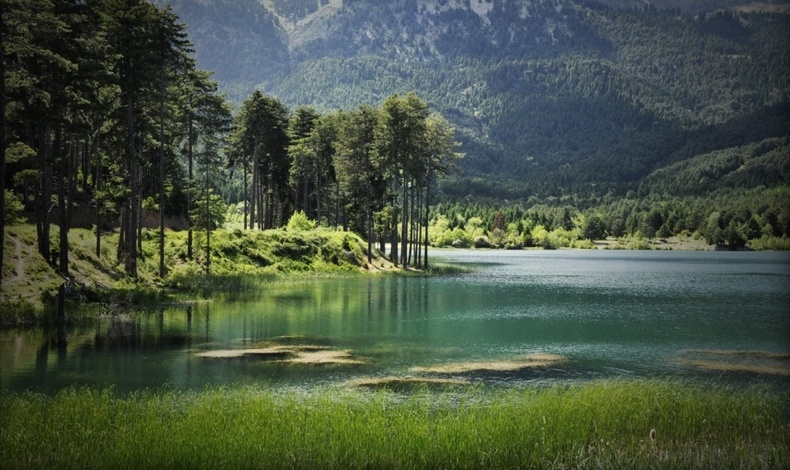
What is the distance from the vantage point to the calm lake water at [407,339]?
83.4 ft

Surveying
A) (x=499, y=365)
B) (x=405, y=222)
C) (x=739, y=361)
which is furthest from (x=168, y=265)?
(x=739, y=361)

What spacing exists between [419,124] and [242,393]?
63.8m

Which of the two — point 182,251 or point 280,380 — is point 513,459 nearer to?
point 280,380

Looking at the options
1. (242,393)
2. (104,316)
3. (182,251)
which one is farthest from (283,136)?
(242,393)

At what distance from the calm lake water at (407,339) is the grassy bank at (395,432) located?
17.3 ft

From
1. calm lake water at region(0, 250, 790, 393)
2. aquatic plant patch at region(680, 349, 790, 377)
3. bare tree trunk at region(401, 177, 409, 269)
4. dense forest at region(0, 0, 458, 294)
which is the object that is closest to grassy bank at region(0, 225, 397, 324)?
dense forest at region(0, 0, 458, 294)

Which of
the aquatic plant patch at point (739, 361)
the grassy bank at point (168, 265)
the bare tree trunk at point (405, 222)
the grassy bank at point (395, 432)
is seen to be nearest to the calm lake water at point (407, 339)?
the aquatic plant patch at point (739, 361)

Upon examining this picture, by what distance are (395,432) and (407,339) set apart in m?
20.0

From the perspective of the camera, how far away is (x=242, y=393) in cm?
1969

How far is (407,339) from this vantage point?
1391 inches

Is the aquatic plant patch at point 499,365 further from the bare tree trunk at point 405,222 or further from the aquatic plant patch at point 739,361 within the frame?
the bare tree trunk at point 405,222

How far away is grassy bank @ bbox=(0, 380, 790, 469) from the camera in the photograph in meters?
14.2

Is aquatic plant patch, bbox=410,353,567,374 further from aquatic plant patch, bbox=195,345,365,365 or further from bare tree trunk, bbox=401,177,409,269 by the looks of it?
bare tree trunk, bbox=401,177,409,269

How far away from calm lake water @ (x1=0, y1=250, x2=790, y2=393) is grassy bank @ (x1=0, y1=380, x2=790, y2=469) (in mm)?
5287
